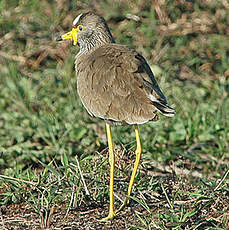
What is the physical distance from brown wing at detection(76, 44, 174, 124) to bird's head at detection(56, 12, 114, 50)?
462 mm

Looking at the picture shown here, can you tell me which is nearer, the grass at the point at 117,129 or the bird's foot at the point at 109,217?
the bird's foot at the point at 109,217

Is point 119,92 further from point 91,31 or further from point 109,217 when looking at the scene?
point 91,31

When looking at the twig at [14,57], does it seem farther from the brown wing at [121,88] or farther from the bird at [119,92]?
the brown wing at [121,88]

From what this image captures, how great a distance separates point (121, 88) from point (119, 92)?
3 centimetres

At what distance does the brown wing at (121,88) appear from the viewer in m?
3.43

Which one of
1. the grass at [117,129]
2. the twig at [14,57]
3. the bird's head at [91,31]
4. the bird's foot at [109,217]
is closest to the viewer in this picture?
the bird's foot at [109,217]

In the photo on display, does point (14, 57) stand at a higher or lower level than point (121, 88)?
lower

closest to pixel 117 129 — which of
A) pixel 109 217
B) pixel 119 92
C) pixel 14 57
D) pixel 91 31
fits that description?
pixel 91 31

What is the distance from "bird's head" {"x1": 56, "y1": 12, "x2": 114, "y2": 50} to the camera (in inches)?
169

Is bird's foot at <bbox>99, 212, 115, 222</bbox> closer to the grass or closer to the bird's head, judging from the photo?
the grass

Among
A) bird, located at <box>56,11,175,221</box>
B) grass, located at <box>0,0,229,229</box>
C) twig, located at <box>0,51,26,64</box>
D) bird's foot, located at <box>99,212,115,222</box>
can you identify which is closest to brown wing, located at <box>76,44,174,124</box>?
bird, located at <box>56,11,175,221</box>

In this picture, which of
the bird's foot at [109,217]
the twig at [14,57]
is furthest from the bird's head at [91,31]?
the twig at [14,57]

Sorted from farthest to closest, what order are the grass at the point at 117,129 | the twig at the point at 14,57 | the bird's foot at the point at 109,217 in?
the twig at the point at 14,57
the grass at the point at 117,129
the bird's foot at the point at 109,217

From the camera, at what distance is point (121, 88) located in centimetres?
353
